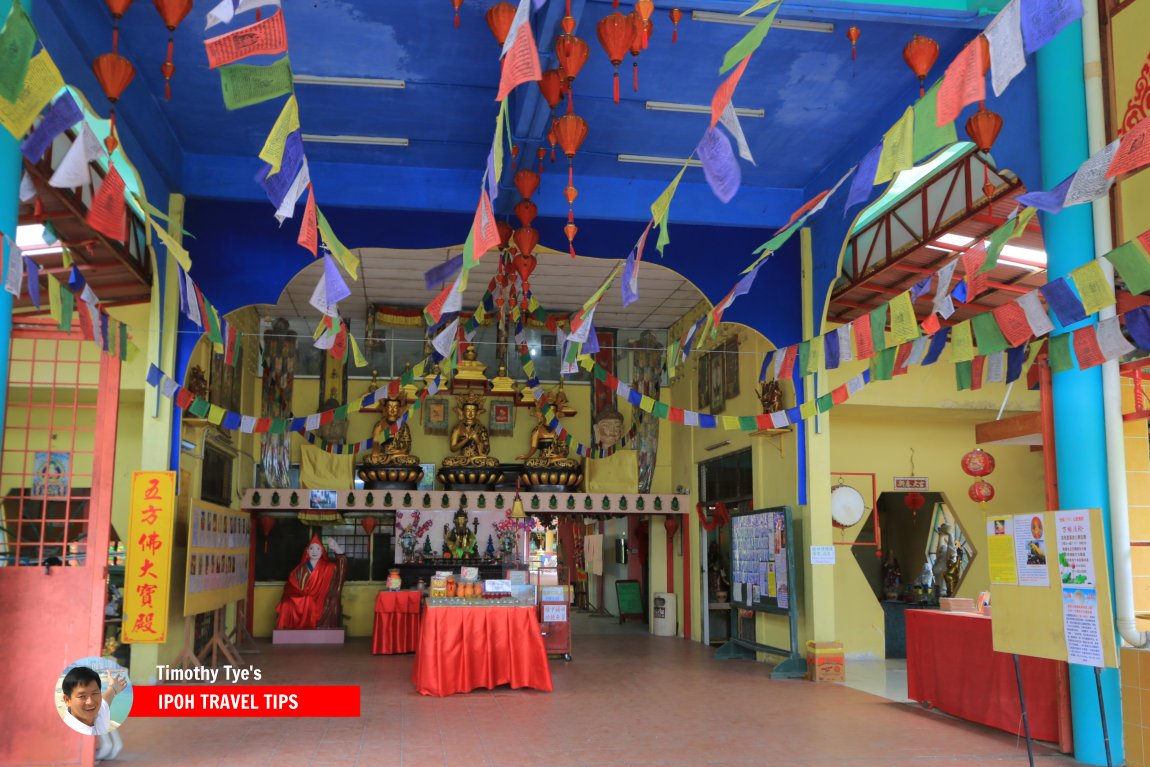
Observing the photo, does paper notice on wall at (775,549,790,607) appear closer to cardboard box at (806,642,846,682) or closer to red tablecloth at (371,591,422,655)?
cardboard box at (806,642,846,682)

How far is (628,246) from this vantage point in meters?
10.1

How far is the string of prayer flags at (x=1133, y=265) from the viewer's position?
Answer: 15.3 ft

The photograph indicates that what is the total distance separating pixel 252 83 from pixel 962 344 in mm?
4631

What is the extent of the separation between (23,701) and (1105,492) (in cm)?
643

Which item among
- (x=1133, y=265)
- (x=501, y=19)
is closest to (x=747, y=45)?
(x=501, y=19)

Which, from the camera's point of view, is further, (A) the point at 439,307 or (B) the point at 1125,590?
(A) the point at 439,307

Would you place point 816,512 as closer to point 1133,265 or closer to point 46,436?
point 1133,265

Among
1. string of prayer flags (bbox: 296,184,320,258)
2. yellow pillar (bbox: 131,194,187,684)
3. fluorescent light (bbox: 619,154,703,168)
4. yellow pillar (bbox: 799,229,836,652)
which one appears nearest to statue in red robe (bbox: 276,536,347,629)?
yellow pillar (bbox: 131,194,187,684)

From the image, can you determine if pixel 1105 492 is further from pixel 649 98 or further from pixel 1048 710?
pixel 649 98

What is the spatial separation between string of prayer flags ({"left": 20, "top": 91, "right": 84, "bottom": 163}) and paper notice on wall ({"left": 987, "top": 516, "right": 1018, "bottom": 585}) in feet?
17.3

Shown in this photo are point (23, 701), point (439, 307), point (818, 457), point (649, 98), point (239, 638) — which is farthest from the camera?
point (239, 638)

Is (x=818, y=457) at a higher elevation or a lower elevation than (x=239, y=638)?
higher

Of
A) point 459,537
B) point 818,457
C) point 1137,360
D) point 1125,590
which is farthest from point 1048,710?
point 459,537

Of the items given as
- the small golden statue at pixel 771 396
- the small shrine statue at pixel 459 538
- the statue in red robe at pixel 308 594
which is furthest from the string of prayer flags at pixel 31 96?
the small shrine statue at pixel 459 538
